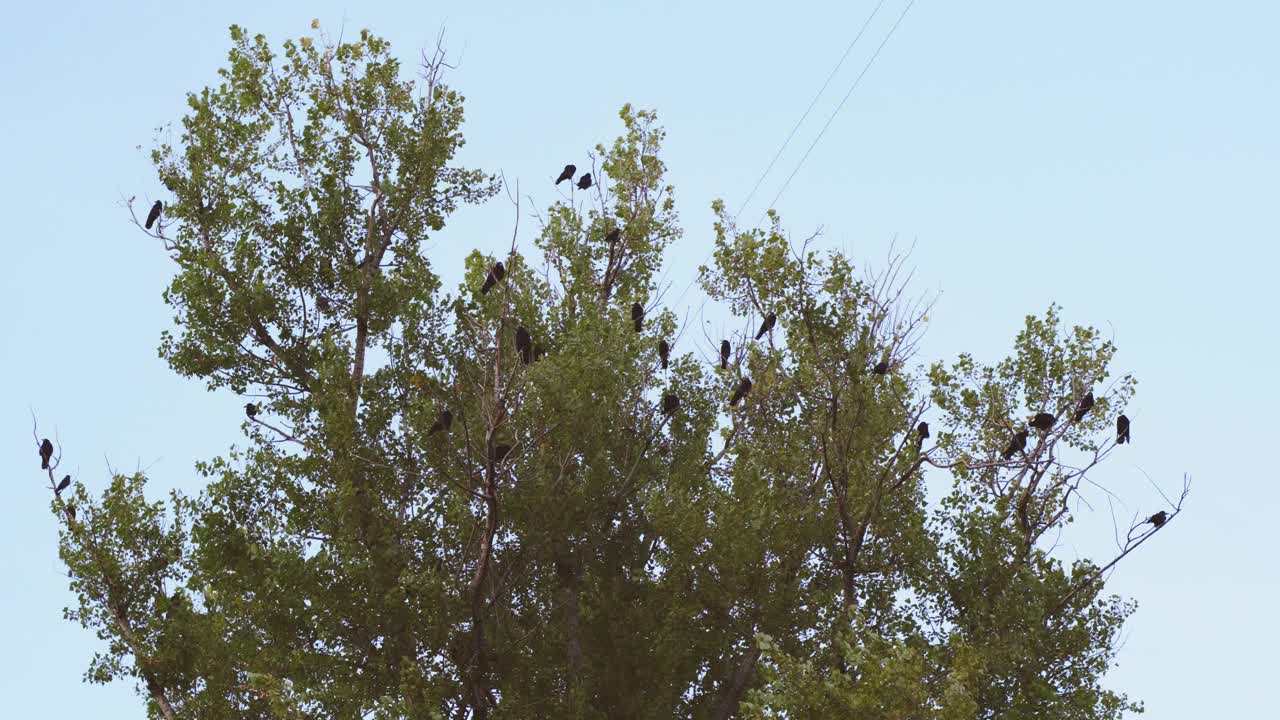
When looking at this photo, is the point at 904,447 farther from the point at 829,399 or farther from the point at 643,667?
the point at 643,667

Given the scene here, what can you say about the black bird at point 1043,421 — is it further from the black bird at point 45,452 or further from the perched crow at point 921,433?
the black bird at point 45,452

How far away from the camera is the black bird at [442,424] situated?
20609 mm

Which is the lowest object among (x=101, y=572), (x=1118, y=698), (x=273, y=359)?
(x=1118, y=698)

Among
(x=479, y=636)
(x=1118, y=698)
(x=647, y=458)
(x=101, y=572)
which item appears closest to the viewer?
(x=479, y=636)

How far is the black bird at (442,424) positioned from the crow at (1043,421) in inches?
405

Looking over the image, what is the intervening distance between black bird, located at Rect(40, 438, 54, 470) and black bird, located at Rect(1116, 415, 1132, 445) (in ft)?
66.3

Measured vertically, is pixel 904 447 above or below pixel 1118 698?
above

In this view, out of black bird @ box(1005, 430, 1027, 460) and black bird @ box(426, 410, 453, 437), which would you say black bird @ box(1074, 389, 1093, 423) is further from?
black bird @ box(426, 410, 453, 437)

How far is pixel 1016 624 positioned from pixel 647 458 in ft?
23.2

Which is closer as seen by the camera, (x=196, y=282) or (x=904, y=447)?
(x=904, y=447)

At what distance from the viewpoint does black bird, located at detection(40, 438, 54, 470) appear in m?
26.8

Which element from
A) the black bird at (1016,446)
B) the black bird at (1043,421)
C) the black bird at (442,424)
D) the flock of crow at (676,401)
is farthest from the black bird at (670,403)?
the black bird at (1043,421)

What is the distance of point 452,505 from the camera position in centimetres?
2294

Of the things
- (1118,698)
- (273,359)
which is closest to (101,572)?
(273,359)
